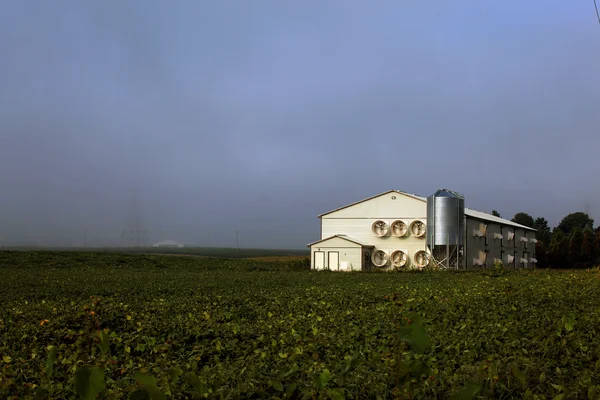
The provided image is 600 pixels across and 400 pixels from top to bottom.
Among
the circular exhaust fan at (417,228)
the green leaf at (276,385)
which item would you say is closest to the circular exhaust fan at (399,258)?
the circular exhaust fan at (417,228)

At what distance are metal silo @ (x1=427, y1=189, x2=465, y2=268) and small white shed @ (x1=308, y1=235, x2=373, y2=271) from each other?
4547 millimetres

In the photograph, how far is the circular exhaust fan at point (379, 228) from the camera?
4022cm

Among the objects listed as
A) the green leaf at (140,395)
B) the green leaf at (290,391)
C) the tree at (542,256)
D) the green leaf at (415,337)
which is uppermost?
the green leaf at (415,337)

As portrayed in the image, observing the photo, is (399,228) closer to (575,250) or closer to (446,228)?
(446,228)

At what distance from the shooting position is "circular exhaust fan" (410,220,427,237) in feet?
128

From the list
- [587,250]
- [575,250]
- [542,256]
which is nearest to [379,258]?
[587,250]

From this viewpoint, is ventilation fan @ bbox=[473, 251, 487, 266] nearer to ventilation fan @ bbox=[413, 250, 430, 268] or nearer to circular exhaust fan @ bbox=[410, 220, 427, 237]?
ventilation fan @ bbox=[413, 250, 430, 268]

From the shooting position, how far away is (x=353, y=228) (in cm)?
4188

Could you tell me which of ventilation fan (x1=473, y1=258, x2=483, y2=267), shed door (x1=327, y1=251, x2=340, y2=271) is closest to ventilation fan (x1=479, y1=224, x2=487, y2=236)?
ventilation fan (x1=473, y1=258, x2=483, y2=267)

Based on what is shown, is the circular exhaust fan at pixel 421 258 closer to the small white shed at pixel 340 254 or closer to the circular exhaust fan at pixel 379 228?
the circular exhaust fan at pixel 379 228

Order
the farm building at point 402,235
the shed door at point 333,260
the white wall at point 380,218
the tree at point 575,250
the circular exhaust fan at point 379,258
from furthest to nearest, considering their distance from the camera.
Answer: the tree at point 575,250, the circular exhaust fan at point 379,258, the white wall at point 380,218, the shed door at point 333,260, the farm building at point 402,235

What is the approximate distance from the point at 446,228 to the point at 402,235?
337 cm

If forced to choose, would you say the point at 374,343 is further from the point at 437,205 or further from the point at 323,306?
the point at 437,205

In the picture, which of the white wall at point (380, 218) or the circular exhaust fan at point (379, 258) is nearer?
the white wall at point (380, 218)
